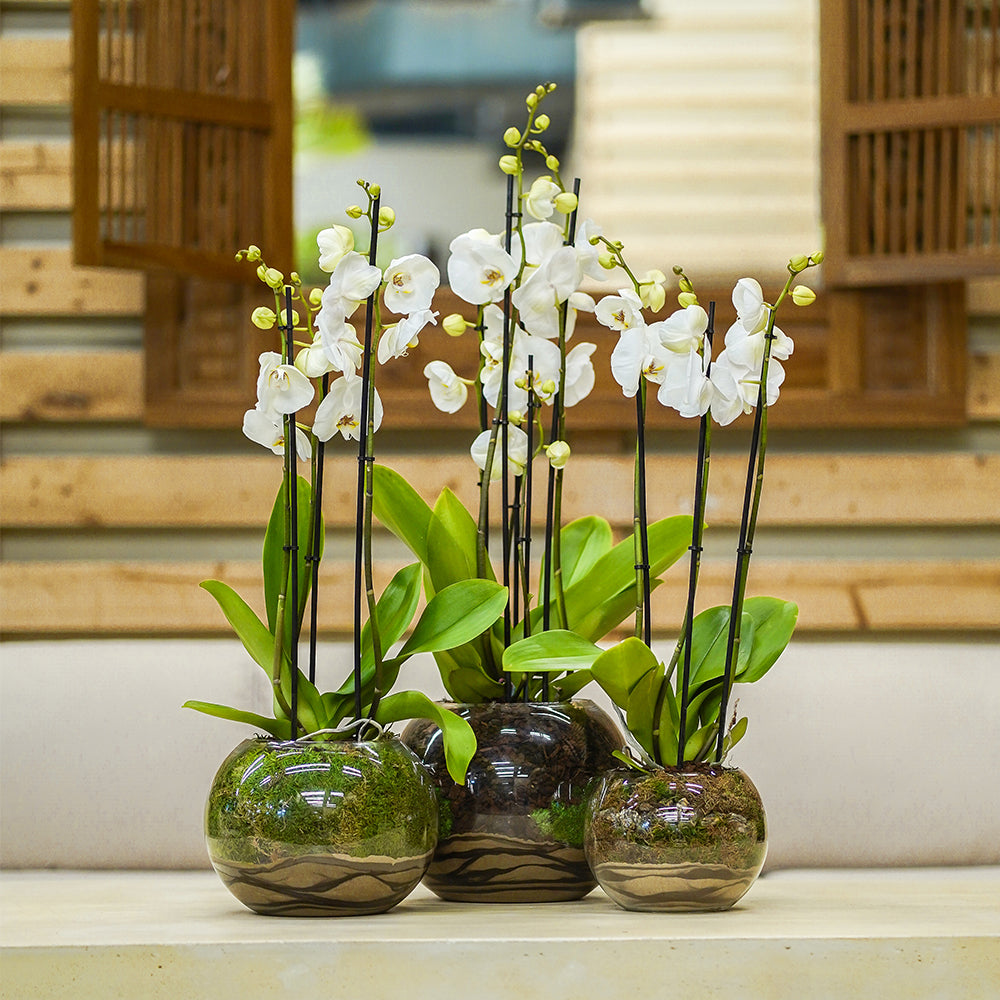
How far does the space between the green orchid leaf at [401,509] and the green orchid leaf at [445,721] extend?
122 mm

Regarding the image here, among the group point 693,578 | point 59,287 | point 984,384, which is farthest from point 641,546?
point 59,287

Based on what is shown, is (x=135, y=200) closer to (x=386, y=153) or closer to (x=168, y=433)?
(x=168, y=433)

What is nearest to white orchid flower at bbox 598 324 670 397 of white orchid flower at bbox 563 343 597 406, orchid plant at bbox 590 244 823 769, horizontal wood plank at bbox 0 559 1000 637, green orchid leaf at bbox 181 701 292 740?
orchid plant at bbox 590 244 823 769

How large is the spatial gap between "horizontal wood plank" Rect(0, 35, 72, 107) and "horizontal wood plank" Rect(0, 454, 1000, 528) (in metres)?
0.61

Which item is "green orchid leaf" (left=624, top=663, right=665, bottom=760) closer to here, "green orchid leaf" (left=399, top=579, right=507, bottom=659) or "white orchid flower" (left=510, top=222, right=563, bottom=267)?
"green orchid leaf" (left=399, top=579, right=507, bottom=659)

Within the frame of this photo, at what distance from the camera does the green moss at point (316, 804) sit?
2.50 ft

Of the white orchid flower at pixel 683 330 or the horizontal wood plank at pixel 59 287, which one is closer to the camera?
the white orchid flower at pixel 683 330

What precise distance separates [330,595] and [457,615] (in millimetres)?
1191

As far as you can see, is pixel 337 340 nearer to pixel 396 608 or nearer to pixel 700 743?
pixel 396 608

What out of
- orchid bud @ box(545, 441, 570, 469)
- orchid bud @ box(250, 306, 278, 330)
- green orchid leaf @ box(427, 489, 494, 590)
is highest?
orchid bud @ box(250, 306, 278, 330)

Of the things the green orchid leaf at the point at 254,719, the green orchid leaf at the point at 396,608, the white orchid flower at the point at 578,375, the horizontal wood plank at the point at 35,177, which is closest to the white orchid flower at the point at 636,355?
the white orchid flower at the point at 578,375

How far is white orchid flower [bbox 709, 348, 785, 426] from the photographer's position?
0.78 metres

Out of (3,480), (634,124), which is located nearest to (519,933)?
(3,480)

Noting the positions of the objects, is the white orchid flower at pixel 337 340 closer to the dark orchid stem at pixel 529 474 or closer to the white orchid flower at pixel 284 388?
the white orchid flower at pixel 284 388
